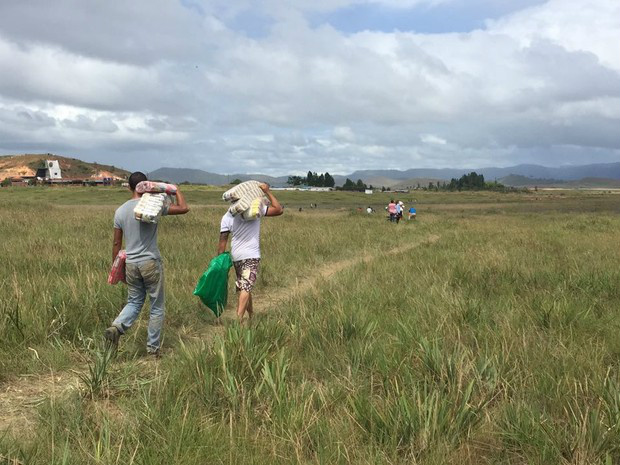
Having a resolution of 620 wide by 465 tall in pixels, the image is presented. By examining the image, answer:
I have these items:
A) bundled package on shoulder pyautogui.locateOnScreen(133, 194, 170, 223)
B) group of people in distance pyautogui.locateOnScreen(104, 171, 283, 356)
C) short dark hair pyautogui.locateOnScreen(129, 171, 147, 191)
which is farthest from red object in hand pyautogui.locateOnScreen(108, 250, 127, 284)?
short dark hair pyautogui.locateOnScreen(129, 171, 147, 191)

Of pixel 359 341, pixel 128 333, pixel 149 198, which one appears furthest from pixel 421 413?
pixel 128 333

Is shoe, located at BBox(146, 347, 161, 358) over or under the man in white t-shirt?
under

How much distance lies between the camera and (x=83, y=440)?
8.52 ft

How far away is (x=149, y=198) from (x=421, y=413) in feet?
10.9

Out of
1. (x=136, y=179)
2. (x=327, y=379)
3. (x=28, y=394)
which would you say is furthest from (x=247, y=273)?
(x=28, y=394)

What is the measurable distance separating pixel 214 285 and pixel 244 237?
770mm

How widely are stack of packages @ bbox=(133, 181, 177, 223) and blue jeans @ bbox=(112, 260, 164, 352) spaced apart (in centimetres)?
50

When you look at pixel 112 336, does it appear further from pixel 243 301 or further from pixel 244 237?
pixel 244 237

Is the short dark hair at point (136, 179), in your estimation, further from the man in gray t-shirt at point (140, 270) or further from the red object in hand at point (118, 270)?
the red object in hand at point (118, 270)

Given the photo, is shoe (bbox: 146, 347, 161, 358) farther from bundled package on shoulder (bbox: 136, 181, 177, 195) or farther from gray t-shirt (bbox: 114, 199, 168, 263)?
bundled package on shoulder (bbox: 136, 181, 177, 195)

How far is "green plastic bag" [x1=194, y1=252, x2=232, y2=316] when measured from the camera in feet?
17.1

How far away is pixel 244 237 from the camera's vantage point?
5664 millimetres

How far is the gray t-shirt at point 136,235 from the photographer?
179 inches

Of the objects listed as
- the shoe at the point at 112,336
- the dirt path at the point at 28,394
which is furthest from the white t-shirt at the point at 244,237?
the dirt path at the point at 28,394
